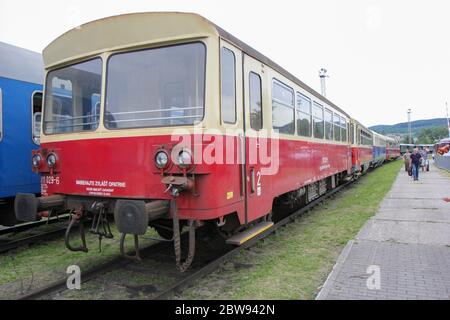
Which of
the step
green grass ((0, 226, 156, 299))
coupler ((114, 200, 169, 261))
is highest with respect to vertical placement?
coupler ((114, 200, 169, 261))

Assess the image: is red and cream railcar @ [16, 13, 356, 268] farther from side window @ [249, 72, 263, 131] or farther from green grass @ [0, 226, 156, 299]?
green grass @ [0, 226, 156, 299]

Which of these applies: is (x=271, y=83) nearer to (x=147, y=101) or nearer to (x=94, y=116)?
(x=147, y=101)

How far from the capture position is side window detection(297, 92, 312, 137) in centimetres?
803

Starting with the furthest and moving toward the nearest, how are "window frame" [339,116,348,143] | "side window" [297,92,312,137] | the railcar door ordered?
"window frame" [339,116,348,143]
"side window" [297,92,312,137]
the railcar door

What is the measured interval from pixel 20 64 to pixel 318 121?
6.57 metres

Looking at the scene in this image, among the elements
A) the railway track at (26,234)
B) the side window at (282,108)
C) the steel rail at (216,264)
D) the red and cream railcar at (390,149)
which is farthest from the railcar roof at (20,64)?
the red and cream railcar at (390,149)

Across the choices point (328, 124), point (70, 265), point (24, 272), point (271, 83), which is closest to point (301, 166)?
point (271, 83)

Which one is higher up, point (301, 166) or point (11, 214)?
point (301, 166)

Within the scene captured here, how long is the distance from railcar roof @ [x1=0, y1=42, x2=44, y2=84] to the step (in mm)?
4605

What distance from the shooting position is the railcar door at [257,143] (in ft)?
17.5

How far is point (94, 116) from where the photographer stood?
511 centimetres

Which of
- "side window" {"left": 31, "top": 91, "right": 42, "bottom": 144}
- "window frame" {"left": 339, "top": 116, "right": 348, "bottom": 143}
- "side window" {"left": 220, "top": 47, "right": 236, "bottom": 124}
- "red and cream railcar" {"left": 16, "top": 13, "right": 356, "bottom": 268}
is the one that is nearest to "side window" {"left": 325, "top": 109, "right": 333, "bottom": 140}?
"window frame" {"left": 339, "top": 116, "right": 348, "bottom": 143}

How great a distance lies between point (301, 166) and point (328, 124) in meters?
3.76

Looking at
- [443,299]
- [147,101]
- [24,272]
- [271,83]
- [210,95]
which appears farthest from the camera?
[271,83]
